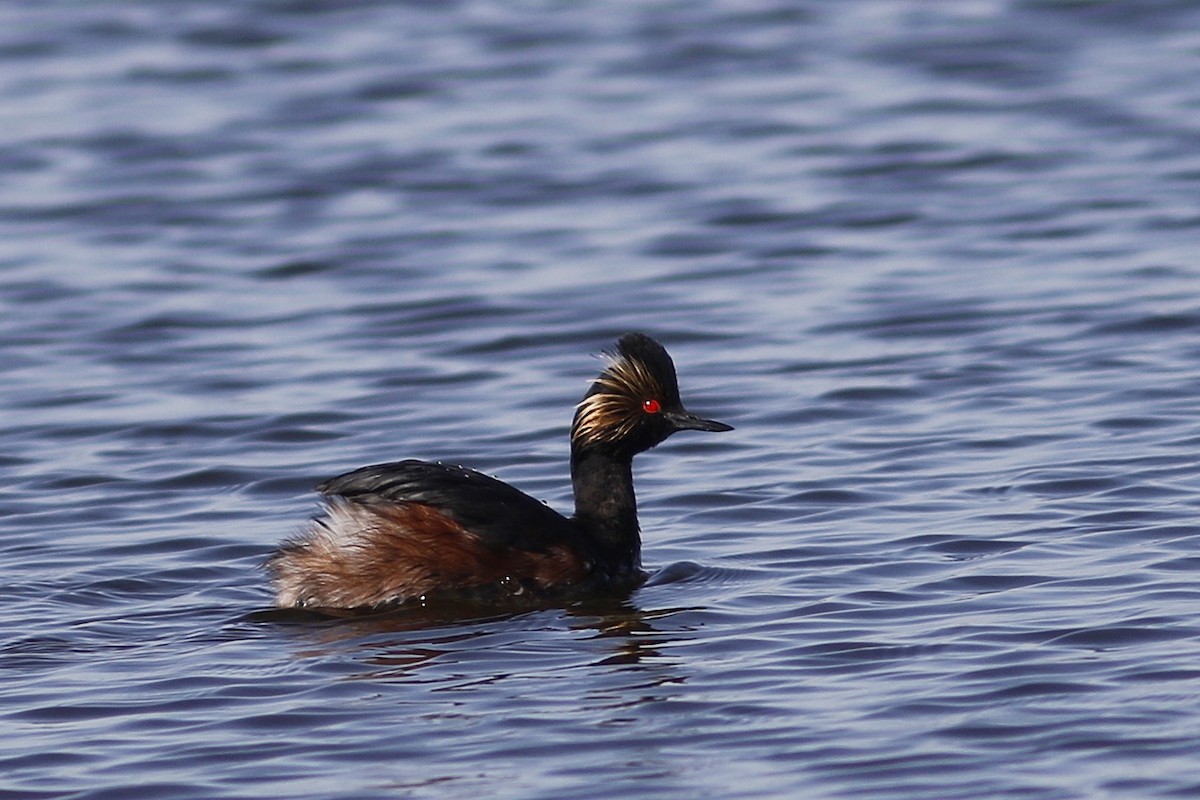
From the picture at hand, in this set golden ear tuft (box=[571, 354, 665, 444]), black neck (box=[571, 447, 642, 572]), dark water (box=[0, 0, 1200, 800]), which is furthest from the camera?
golden ear tuft (box=[571, 354, 665, 444])

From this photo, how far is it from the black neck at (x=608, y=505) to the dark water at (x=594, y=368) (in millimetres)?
213

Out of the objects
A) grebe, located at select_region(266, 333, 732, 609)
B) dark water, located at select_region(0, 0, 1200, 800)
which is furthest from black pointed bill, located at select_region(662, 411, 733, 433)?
grebe, located at select_region(266, 333, 732, 609)

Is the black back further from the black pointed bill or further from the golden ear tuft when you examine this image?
the black pointed bill

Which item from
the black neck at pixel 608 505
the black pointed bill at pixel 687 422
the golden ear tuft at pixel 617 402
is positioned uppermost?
the golden ear tuft at pixel 617 402

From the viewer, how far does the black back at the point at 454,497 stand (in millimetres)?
8117

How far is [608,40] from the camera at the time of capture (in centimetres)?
2112

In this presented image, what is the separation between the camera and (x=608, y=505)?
28.4ft

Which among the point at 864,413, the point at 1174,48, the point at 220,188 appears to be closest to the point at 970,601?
the point at 864,413

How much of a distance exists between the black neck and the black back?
308 millimetres

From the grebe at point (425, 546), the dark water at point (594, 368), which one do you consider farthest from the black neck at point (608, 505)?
the dark water at point (594, 368)

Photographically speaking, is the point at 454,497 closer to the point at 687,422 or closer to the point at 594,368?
the point at 687,422

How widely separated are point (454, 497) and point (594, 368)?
3791 mm

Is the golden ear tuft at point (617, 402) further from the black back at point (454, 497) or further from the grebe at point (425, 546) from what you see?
the black back at point (454, 497)

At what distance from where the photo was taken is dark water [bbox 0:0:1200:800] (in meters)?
6.52
